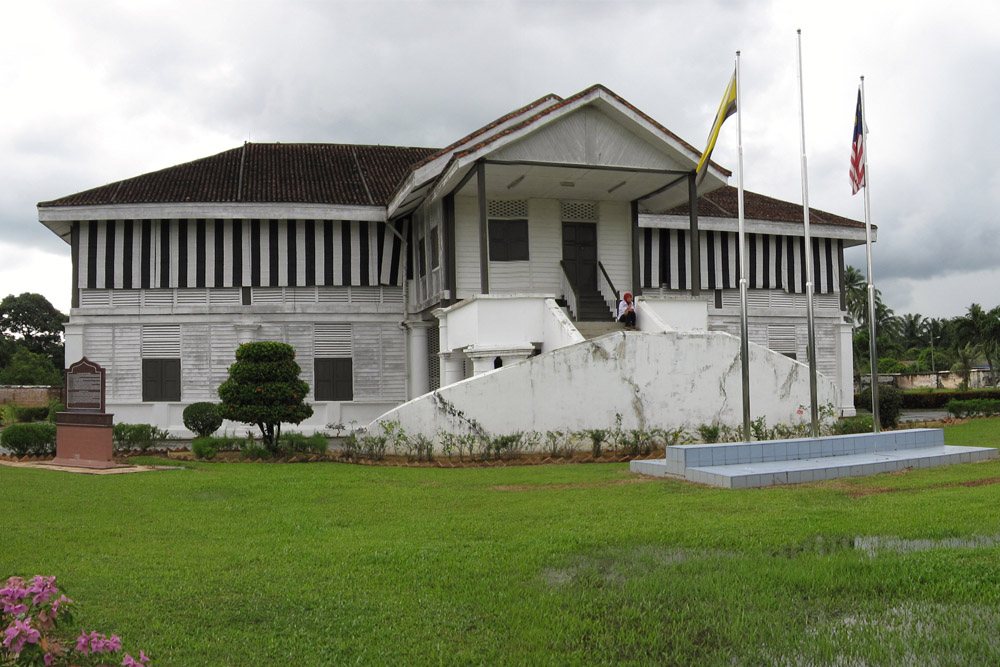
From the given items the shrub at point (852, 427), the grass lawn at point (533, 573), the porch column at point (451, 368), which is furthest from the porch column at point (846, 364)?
the grass lawn at point (533, 573)

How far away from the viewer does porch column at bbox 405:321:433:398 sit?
23516 millimetres

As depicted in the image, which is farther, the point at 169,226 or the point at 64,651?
the point at 169,226

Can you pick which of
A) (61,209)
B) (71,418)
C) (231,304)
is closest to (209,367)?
(231,304)

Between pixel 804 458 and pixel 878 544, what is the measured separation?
6416 mm

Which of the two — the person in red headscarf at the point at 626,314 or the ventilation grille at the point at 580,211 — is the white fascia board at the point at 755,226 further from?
the person in red headscarf at the point at 626,314

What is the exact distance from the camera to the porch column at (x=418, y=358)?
23.5 metres

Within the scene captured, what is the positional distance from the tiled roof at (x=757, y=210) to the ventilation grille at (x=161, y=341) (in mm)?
15102

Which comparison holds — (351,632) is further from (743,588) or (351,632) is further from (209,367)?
(209,367)

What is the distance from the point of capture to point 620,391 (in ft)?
52.9

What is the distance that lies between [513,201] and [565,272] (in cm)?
234

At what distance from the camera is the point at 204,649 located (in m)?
4.59

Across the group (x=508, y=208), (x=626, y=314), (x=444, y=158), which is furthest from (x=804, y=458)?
(x=508, y=208)

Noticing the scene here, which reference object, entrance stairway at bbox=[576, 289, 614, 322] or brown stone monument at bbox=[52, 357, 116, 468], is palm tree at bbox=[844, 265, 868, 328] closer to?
entrance stairway at bbox=[576, 289, 614, 322]

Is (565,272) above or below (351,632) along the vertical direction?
above
